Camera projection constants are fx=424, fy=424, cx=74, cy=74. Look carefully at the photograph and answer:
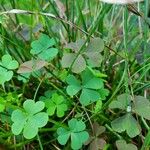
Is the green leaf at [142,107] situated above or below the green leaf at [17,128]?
below

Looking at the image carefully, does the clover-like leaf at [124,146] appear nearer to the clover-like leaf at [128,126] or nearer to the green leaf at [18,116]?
the clover-like leaf at [128,126]

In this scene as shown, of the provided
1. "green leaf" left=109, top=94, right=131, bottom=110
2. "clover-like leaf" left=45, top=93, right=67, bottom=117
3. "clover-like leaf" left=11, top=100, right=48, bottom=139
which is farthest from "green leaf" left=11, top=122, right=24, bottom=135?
"green leaf" left=109, top=94, right=131, bottom=110

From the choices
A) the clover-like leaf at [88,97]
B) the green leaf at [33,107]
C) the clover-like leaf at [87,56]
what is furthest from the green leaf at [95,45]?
the green leaf at [33,107]

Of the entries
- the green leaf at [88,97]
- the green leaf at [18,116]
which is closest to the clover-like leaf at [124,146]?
the green leaf at [88,97]

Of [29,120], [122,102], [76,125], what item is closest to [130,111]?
[122,102]

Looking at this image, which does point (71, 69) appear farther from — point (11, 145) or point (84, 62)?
point (11, 145)

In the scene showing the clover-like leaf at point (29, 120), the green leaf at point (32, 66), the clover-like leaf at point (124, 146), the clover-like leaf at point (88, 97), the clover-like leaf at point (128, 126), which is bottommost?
the clover-like leaf at point (124, 146)

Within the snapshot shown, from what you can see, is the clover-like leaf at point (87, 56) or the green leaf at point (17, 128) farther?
the clover-like leaf at point (87, 56)
